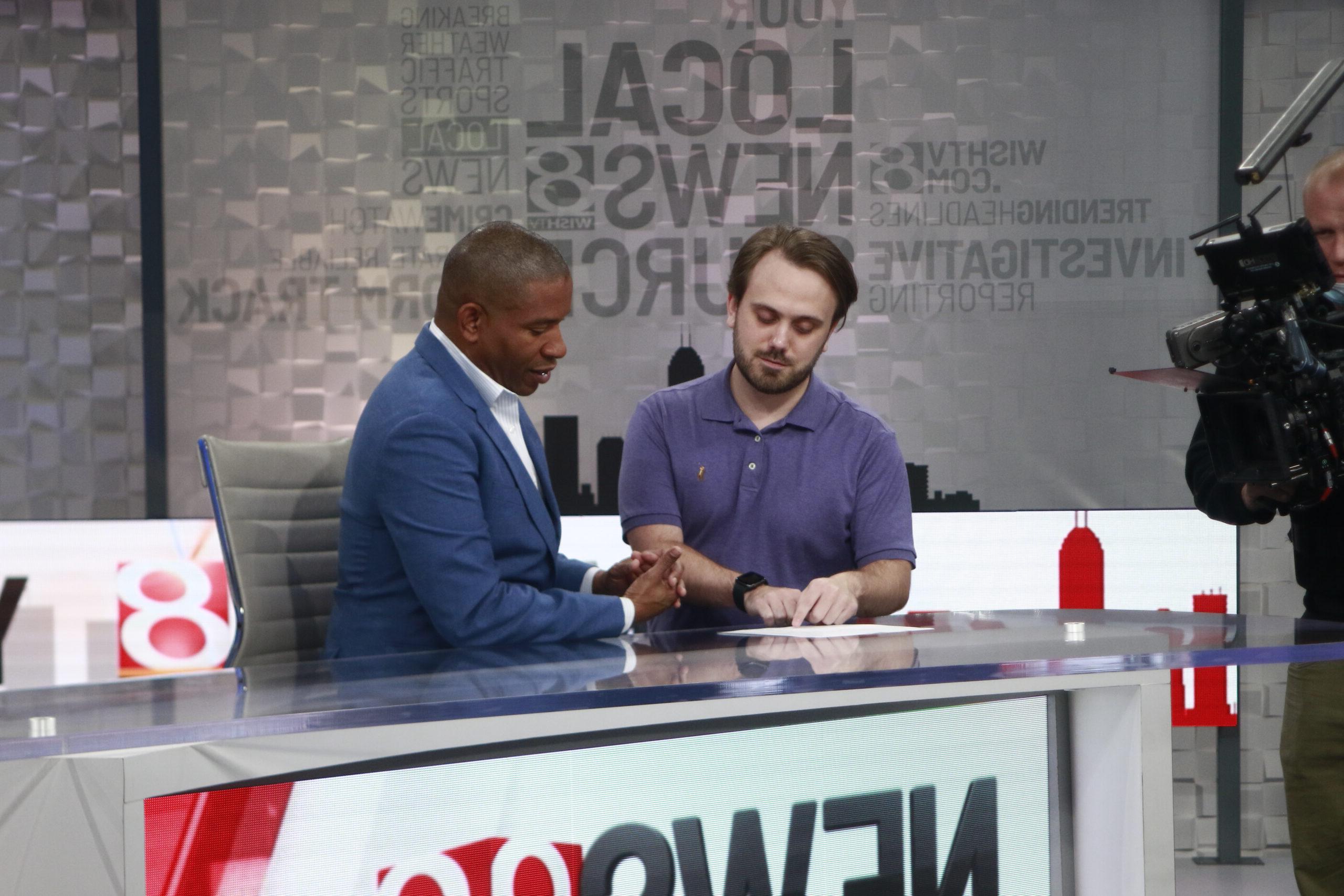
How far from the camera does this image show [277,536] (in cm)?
245

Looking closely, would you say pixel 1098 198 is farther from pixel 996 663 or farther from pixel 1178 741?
pixel 996 663

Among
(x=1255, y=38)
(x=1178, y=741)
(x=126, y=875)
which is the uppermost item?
(x=1255, y=38)

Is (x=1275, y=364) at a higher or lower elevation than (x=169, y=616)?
higher

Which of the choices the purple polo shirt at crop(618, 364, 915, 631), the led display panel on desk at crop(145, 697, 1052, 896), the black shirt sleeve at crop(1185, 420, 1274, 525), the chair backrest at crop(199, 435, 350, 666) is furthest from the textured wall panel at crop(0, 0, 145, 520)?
the black shirt sleeve at crop(1185, 420, 1274, 525)

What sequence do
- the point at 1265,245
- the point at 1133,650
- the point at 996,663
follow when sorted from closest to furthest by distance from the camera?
the point at 996,663
the point at 1133,650
the point at 1265,245

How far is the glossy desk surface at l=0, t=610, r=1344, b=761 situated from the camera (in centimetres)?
125

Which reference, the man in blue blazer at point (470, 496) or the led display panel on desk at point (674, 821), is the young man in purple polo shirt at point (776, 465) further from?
the led display panel on desk at point (674, 821)

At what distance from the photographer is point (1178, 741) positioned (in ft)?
12.8

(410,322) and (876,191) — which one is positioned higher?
(876,191)

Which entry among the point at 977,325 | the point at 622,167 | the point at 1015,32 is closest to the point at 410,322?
the point at 622,167

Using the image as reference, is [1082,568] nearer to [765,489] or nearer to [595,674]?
[765,489]

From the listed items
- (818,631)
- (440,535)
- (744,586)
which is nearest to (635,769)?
(440,535)

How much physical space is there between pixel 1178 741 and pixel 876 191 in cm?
205

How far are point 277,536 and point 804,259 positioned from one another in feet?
4.03
